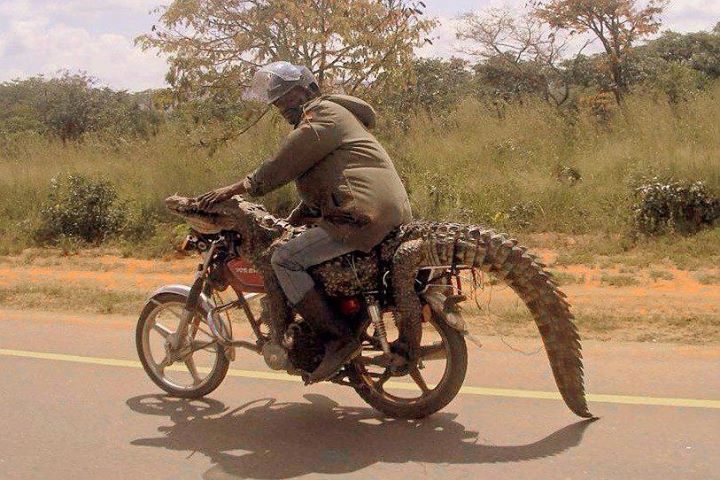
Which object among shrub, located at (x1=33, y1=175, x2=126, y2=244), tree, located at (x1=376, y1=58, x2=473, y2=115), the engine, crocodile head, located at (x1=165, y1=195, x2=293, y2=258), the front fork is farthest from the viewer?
tree, located at (x1=376, y1=58, x2=473, y2=115)

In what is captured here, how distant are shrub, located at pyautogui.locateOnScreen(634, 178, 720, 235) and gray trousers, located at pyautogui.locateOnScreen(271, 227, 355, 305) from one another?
678 cm

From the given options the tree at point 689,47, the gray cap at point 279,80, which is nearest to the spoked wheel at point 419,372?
the gray cap at point 279,80

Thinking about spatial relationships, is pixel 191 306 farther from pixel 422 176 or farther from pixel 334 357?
pixel 422 176

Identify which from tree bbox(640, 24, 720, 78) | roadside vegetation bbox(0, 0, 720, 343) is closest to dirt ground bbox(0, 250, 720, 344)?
roadside vegetation bbox(0, 0, 720, 343)

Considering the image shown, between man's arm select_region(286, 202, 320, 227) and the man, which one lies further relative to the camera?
man's arm select_region(286, 202, 320, 227)

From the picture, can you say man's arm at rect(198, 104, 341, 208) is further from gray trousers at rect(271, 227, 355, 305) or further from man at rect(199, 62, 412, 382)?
gray trousers at rect(271, 227, 355, 305)

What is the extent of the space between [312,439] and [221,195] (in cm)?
141

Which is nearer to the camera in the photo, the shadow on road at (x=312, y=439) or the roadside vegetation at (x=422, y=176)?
the shadow on road at (x=312, y=439)

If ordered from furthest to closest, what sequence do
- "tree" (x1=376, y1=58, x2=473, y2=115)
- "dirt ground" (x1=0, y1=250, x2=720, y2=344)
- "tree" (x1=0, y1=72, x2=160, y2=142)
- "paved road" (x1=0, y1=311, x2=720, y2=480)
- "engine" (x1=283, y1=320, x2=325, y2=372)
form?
"tree" (x1=0, y1=72, x2=160, y2=142)
"tree" (x1=376, y1=58, x2=473, y2=115)
"dirt ground" (x1=0, y1=250, x2=720, y2=344)
"engine" (x1=283, y1=320, x2=325, y2=372)
"paved road" (x1=0, y1=311, x2=720, y2=480)

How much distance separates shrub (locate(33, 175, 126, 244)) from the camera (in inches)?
491

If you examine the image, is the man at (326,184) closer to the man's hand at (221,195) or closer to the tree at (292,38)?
the man's hand at (221,195)

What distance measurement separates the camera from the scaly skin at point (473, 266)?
4.40 metres

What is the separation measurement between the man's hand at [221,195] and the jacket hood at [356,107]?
67 cm

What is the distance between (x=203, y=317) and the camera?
5152mm
